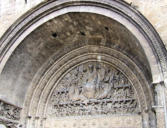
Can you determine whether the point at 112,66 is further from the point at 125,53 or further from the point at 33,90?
the point at 33,90

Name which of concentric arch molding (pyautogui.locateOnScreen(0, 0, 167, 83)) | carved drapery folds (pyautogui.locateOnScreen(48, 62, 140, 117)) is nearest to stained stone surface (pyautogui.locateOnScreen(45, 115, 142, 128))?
carved drapery folds (pyautogui.locateOnScreen(48, 62, 140, 117))

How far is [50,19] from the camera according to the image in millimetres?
5965

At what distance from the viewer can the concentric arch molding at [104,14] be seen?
4613mm

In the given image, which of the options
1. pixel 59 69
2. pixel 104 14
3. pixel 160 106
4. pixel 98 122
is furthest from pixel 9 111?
pixel 160 106

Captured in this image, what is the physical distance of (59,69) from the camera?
273 inches

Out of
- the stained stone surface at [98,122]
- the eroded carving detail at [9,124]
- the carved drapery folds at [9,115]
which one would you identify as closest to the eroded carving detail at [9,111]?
the carved drapery folds at [9,115]

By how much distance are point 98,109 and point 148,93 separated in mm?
1325

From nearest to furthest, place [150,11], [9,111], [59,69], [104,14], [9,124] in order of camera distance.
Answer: [150,11], [104,14], [9,124], [9,111], [59,69]

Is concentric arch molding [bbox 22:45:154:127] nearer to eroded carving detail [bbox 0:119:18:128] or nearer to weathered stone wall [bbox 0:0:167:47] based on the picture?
eroded carving detail [bbox 0:119:18:128]

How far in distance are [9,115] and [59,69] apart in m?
1.75

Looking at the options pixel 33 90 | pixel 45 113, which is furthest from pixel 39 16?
pixel 45 113

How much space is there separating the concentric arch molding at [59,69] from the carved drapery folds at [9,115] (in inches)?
9.7

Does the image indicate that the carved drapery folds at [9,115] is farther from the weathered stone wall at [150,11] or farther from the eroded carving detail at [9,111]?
the weathered stone wall at [150,11]

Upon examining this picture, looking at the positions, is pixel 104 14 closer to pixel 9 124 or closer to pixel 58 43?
pixel 58 43
